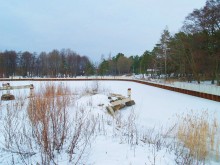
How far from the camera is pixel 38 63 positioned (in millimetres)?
80188

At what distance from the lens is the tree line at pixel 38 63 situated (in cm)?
7488

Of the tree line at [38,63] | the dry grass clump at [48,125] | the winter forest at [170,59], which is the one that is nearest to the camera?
the dry grass clump at [48,125]

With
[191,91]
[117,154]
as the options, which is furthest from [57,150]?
[191,91]

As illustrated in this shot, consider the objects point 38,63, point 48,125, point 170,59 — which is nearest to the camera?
point 48,125

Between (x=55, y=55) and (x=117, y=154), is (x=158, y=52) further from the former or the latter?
(x=117, y=154)

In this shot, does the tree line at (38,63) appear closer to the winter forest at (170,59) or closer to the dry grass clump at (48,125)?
the winter forest at (170,59)

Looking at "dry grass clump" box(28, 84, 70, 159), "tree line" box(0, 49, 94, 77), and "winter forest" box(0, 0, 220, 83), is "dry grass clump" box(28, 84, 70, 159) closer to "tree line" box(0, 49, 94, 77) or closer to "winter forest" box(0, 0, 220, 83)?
"winter forest" box(0, 0, 220, 83)

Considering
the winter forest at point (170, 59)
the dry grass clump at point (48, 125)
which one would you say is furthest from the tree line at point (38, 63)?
the dry grass clump at point (48, 125)

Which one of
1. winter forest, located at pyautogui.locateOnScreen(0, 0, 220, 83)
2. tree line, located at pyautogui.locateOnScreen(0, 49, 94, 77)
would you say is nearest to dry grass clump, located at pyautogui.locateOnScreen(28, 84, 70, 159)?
winter forest, located at pyautogui.locateOnScreen(0, 0, 220, 83)

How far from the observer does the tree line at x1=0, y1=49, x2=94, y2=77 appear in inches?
2948

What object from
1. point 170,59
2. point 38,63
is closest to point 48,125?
point 170,59

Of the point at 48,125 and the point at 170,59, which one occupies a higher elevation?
the point at 170,59

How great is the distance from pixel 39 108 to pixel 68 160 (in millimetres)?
967

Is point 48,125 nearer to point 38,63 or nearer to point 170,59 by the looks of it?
point 170,59
